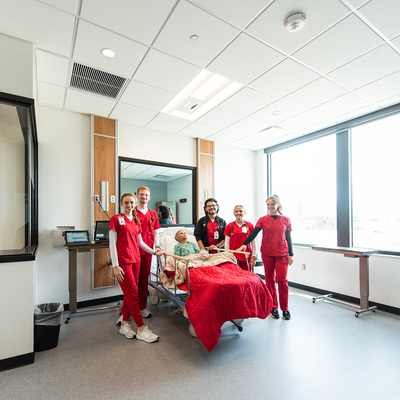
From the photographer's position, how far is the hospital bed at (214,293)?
2.14 meters

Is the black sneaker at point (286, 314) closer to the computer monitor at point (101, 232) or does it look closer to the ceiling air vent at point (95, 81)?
the computer monitor at point (101, 232)

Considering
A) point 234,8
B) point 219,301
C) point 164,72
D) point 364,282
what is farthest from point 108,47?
point 364,282

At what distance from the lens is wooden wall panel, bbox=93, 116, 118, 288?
12.4 feet

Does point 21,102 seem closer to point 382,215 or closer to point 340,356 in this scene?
point 340,356

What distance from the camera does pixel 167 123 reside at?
4172 millimetres

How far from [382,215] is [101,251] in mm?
4278

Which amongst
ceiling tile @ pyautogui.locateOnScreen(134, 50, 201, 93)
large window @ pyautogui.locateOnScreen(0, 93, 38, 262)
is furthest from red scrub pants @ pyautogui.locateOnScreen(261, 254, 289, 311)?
large window @ pyautogui.locateOnScreen(0, 93, 38, 262)

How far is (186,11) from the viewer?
6.41 feet

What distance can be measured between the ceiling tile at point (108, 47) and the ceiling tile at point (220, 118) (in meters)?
1.41

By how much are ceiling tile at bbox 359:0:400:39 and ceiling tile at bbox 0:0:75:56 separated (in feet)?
7.64

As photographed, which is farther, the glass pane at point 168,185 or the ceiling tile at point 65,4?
the glass pane at point 168,185

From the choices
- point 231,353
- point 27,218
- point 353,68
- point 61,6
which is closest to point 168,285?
point 231,353

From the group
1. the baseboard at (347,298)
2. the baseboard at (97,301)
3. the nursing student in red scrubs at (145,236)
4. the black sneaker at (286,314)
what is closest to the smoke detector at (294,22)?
the nursing student in red scrubs at (145,236)

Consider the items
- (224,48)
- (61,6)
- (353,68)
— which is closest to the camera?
(61,6)
